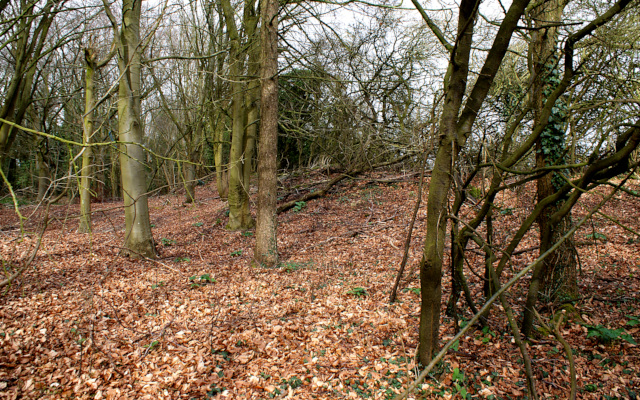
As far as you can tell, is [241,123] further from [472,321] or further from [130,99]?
[472,321]

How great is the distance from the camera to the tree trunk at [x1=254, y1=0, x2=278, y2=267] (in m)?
6.15

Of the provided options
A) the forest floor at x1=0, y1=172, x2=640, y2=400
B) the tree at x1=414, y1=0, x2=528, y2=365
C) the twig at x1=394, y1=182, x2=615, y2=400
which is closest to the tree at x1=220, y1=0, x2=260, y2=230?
the forest floor at x1=0, y1=172, x2=640, y2=400

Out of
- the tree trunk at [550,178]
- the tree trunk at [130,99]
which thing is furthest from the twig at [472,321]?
the tree trunk at [130,99]

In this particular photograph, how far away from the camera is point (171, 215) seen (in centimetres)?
1323

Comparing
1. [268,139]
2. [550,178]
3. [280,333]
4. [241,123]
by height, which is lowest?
[280,333]

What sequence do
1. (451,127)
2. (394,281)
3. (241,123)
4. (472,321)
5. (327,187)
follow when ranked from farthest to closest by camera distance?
1. (327,187)
2. (241,123)
3. (394,281)
4. (451,127)
5. (472,321)

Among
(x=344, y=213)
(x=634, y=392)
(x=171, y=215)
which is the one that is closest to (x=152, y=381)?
(x=634, y=392)

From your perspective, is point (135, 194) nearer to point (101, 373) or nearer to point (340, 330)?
point (101, 373)

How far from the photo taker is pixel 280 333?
13.3ft

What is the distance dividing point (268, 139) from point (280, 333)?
3.39m

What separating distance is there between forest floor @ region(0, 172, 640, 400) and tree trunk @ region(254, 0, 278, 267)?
0.51 m

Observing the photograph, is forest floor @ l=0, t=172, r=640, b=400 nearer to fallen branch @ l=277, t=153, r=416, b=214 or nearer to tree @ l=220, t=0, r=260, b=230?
tree @ l=220, t=0, r=260, b=230

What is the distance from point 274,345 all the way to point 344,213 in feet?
22.0

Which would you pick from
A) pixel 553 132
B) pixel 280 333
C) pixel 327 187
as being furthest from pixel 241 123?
pixel 553 132
